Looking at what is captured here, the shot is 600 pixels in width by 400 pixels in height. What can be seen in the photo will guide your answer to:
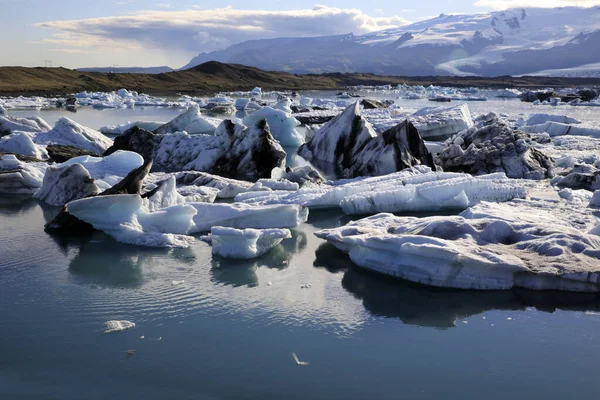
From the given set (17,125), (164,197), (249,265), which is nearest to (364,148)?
(164,197)

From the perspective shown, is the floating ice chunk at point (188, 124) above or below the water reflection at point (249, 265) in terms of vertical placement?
above

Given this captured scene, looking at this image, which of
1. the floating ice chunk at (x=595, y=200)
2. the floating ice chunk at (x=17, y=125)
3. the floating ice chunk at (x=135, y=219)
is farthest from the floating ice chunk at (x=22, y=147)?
the floating ice chunk at (x=595, y=200)

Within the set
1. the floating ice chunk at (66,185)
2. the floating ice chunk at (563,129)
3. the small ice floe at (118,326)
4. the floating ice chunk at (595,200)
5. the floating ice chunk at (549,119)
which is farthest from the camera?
the floating ice chunk at (549,119)

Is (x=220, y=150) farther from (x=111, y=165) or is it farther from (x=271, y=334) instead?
(x=271, y=334)

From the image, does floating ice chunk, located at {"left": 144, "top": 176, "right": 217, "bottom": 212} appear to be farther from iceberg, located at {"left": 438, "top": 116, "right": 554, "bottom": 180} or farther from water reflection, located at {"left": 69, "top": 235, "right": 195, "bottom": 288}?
iceberg, located at {"left": 438, "top": 116, "right": 554, "bottom": 180}

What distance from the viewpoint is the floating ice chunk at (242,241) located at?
559cm

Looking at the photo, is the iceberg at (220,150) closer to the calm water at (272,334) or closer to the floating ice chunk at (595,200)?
the calm water at (272,334)

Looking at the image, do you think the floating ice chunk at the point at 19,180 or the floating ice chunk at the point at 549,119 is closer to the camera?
the floating ice chunk at the point at 19,180

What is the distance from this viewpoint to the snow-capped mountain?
10075 cm

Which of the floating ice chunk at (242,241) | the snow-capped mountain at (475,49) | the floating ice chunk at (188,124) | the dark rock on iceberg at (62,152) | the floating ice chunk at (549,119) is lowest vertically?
the floating ice chunk at (242,241)

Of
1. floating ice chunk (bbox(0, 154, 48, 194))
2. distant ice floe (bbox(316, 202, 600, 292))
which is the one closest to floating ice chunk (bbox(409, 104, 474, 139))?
floating ice chunk (bbox(0, 154, 48, 194))

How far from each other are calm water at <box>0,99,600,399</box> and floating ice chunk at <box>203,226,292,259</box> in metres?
0.11

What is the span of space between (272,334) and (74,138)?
10.1 m

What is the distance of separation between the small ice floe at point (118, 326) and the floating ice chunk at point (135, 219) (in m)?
1.87
